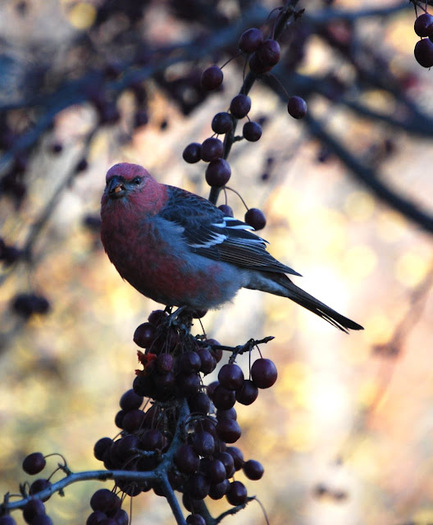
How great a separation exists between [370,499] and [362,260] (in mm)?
3338

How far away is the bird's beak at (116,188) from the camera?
8.63 feet

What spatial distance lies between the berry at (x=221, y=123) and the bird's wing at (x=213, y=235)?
96 centimetres

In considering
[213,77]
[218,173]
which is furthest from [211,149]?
[213,77]

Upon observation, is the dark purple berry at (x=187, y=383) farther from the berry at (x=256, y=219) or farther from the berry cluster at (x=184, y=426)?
the berry at (x=256, y=219)

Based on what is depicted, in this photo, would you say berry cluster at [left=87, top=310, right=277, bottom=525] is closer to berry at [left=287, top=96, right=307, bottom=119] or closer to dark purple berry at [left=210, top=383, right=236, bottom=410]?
dark purple berry at [left=210, top=383, right=236, bottom=410]

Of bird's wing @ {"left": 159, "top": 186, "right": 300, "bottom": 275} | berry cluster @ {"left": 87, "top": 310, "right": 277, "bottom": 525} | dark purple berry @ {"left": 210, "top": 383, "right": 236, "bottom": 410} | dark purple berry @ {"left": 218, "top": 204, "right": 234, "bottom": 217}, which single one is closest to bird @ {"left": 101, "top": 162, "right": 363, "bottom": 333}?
bird's wing @ {"left": 159, "top": 186, "right": 300, "bottom": 275}

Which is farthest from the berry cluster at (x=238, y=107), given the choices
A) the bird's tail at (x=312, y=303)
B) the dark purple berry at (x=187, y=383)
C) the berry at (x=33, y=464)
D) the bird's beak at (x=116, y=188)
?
the bird's tail at (x=312, y=303)

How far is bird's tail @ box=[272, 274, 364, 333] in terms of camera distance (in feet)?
9.05

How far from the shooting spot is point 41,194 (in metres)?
6.36

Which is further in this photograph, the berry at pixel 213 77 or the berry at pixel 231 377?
the berry at pixel 213 77

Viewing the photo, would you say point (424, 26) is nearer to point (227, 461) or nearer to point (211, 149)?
point (211, 149)

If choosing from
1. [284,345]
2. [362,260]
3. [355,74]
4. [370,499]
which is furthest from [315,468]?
[355,74]

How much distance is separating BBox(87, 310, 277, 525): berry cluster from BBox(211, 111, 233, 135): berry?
0.61 m

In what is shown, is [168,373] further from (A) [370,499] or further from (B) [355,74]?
(A) [370,499]
